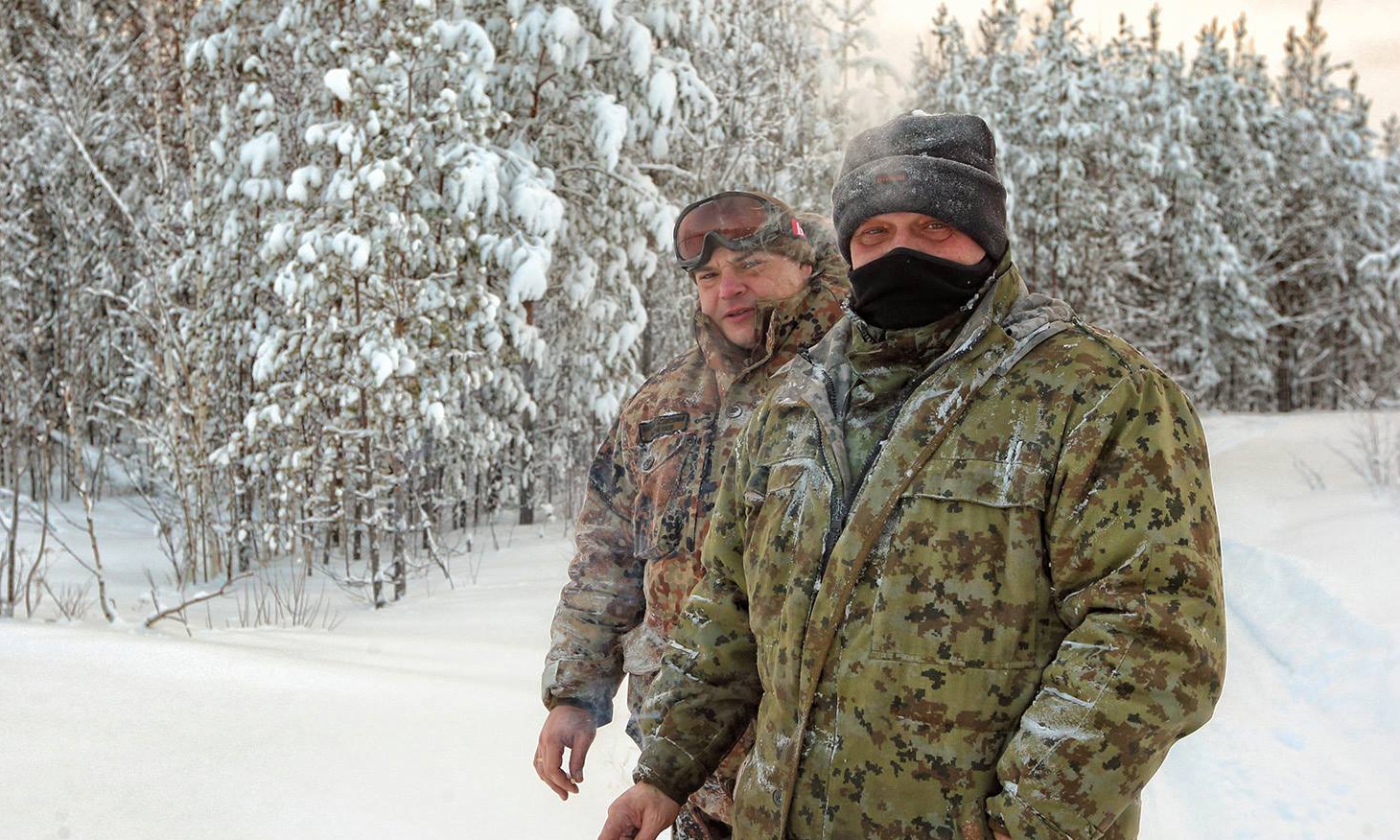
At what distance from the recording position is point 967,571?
3.93ft

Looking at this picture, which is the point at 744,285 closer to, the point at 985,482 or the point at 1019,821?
the point at 985,482

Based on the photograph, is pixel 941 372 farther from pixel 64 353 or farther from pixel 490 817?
pixel 64 353

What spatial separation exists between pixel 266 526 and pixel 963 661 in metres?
9.22

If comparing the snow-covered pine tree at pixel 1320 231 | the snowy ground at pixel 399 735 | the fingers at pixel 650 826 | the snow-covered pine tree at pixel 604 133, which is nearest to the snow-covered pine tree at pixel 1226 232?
the snow-covered pine tree at pixel 1320 231

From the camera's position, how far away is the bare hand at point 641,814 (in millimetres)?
1558

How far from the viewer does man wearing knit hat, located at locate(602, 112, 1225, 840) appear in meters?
1.09

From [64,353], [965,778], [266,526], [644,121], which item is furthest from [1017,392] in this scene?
[64,353]

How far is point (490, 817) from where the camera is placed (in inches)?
133

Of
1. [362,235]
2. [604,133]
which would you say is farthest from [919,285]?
[604,133]

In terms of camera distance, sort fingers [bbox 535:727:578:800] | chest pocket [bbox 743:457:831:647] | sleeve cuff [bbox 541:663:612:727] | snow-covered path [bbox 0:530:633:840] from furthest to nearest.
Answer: snow-covered path [bbox 0:530:633:840] < sleeve cuff [bbox 541:663:612:727] < fingers [bbox 535:727:578:800] < chest pocket [bbox 743:457:831:647]

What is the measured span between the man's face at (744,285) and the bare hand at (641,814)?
1.02 m

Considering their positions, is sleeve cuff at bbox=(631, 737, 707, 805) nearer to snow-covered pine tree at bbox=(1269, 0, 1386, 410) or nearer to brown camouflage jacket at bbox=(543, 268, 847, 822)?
brown camouflage jacket at bbox=(543, 268, 847, 822)

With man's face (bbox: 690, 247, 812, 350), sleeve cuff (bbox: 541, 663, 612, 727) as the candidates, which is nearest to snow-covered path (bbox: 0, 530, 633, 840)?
sleeve cuff (bbox: 541, 663, 612, 727)

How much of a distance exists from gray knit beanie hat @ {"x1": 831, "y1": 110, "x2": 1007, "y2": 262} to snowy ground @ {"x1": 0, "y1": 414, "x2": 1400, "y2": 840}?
267cm
